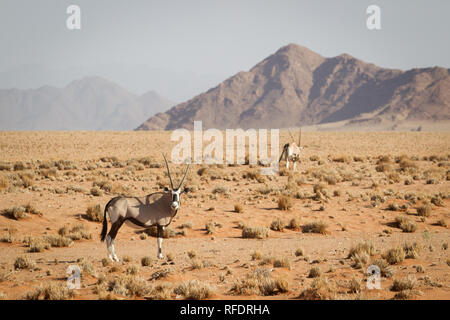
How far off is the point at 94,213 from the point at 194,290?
29.2 ft

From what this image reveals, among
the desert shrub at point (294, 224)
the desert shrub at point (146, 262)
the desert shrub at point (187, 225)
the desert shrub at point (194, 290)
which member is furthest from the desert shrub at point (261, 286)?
the desert shrub at point (294, 224)

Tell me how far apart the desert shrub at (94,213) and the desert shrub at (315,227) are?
27.4 ft

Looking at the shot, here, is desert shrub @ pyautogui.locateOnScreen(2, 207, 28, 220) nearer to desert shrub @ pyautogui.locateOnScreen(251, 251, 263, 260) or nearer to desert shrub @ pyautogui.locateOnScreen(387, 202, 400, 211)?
desert shrub @ pyautogui.locateOnScreen(251, 251, 263, 260)

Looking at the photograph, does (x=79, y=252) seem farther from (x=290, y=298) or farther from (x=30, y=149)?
(x=30, y=149)

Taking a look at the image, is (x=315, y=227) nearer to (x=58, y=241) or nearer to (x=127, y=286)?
(x=127, y=286)

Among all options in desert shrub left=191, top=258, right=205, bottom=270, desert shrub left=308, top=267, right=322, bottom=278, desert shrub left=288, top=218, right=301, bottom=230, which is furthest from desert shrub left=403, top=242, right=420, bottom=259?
desert shrub left=191, top=258, right=205, bottom=270

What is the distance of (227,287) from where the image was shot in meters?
8.02

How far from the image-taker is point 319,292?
711 cm

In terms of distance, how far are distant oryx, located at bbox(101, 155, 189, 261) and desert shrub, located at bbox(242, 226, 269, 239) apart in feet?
13.7

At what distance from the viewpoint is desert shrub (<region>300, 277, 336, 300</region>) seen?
7059 mm

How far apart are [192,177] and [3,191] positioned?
1073 cm


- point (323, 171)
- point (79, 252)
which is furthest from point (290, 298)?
point (323, 171)

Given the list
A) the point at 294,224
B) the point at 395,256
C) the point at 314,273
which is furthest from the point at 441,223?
the point at 314,273

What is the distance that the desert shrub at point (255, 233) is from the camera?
42.1ft
